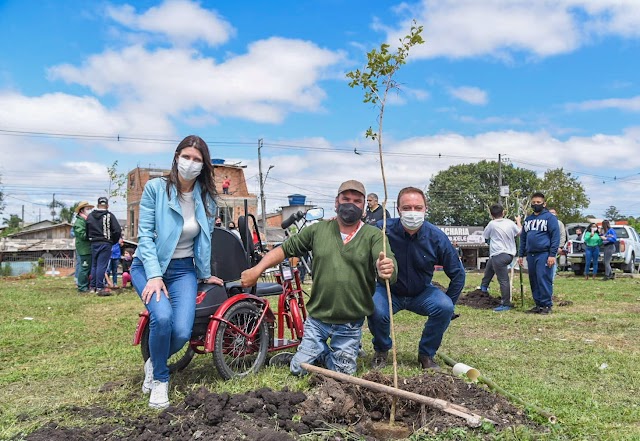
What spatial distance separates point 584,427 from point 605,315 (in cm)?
570

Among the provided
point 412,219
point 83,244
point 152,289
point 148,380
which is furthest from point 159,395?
point 83,244

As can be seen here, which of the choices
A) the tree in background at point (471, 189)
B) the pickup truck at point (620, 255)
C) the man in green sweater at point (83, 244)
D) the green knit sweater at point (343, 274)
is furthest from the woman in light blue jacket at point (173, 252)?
the tree in background at point (471, 189)

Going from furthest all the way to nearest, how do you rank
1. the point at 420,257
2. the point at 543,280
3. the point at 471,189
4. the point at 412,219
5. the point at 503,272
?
1. the point at 471,189
2. the point at 503,272
3. the point at 543,280
4. the point at 420,257
5. the point at 412,219

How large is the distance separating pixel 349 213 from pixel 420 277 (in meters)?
1.11

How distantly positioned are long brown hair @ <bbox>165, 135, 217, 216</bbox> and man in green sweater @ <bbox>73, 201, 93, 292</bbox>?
335 inches

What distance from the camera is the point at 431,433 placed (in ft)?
10.3

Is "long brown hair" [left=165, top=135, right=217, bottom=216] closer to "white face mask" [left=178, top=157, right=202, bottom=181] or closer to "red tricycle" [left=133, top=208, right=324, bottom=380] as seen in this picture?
"white face mask" [left=178, top=157, right=202, bottom=181]

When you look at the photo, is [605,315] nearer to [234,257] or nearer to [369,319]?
[369,319]

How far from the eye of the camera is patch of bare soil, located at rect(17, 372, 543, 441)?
319cm

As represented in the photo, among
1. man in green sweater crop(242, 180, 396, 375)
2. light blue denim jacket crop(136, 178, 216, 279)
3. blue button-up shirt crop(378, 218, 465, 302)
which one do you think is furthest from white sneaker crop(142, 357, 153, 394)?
blue button-up shirt crop(378, 218, 465, 302)

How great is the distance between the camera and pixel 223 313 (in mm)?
4309

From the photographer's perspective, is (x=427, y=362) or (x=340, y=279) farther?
(x=427, y=362)

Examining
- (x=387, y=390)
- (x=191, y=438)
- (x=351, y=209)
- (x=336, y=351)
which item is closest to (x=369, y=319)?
(x=336, y=351)

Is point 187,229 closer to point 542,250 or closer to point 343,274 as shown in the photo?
point 343,274
